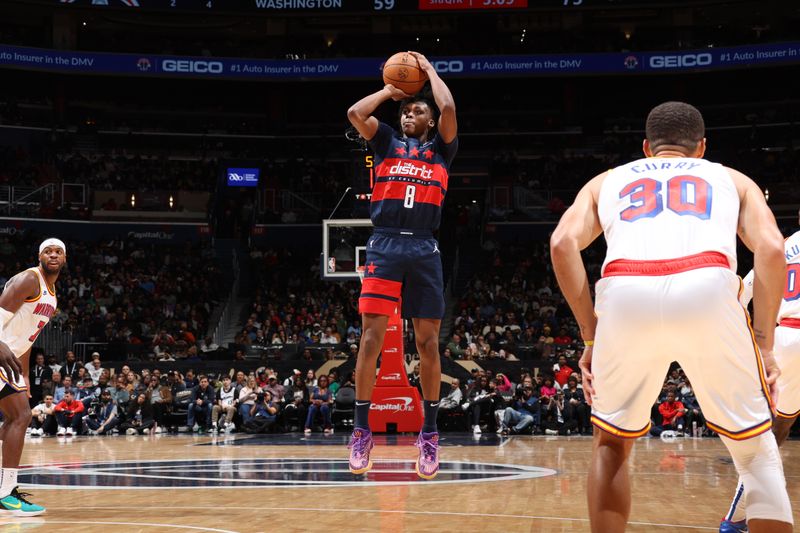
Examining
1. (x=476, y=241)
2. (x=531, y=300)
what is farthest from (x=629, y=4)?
(x=531, y=300)

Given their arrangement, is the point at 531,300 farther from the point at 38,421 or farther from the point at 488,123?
the point at 38,421

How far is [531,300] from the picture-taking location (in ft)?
83.5

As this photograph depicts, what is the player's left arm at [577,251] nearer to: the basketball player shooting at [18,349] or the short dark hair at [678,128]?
the short dark hair at [678,128]

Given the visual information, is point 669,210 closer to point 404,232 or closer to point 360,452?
point 404,232

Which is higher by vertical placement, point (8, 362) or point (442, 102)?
point (442, 102)

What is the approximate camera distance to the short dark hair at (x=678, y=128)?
411 cm

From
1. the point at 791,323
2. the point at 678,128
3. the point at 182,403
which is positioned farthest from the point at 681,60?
the point at 678,128

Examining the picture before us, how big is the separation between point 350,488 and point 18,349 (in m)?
3.11

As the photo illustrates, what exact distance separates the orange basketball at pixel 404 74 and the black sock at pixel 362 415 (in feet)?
7.53

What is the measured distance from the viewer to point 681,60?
29.7 m

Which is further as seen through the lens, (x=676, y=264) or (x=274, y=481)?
(x=274, y=481)

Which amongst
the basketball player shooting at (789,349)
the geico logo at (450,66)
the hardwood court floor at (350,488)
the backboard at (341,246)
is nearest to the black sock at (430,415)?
the hardwood court floor at (350,488)

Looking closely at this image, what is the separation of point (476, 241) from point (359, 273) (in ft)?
41.8

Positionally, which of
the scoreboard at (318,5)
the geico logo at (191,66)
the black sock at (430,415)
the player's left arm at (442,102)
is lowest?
the black sock at (430,415)
